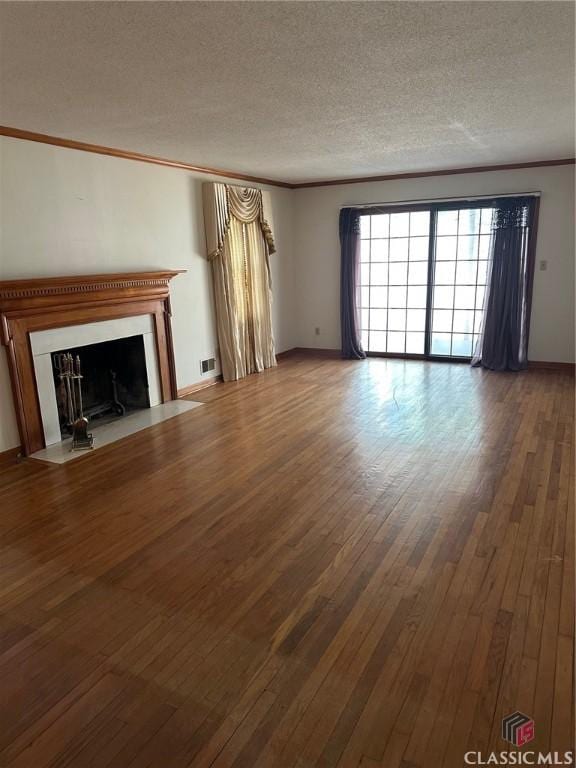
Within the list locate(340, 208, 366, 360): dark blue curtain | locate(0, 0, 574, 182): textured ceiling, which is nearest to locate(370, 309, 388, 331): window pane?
locate(340, 208, 366, 360): dark blue curtain

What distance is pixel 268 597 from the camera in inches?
92.6

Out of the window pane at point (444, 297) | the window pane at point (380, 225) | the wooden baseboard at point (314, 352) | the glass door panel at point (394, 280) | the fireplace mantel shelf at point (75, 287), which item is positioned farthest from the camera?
the wooden baseboard at point (314, 352)

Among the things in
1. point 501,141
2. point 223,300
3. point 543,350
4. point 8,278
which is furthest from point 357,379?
point 8,278

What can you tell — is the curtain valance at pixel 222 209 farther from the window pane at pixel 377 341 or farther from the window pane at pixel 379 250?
the window pane at pixel 377 341

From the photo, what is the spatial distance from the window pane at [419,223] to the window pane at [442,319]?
1108mm

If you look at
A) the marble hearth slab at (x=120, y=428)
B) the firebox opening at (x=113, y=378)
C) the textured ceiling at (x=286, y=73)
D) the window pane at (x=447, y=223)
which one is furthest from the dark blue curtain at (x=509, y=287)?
the firebox opening at (x=113, y=378)

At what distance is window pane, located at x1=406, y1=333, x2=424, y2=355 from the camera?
7.37 m

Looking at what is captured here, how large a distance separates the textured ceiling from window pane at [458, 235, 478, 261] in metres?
2.07

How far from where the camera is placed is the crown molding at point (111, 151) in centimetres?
384

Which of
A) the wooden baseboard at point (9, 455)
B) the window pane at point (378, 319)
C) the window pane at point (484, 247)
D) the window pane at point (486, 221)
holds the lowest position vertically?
the wooden baseboard at point (9, 455)

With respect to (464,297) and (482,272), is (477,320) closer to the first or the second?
(464,297)

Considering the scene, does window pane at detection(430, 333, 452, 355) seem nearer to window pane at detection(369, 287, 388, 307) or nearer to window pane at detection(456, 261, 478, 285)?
window pane at detection(456, 261, 478, 285)

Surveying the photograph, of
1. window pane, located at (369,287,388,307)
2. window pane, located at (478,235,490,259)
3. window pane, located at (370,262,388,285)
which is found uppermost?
window pane, located at (478,235,490,259)

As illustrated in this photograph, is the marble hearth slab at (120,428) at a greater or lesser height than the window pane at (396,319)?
lesser
